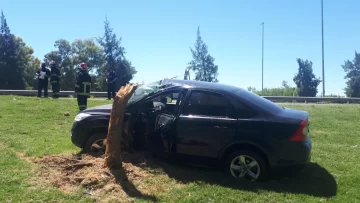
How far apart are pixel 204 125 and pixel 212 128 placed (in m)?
0.14

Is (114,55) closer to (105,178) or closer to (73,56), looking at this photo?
(73,56)

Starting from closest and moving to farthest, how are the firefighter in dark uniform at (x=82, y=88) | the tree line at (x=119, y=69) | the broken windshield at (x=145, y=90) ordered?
the broken windshield at (x=145, y=90) → the firefighter in dark uniform at (x=82, y=88) → the tree line at (x=119, y=69)

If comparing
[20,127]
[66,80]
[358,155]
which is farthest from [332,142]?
[66,80]

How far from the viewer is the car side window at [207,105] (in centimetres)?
586

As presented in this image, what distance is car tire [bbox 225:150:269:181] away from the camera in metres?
5.60

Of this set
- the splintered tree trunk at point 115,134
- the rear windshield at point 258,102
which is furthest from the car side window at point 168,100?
the rear windshield at point 258,102

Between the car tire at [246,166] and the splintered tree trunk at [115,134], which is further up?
the splintered tree trunk at [115,134]

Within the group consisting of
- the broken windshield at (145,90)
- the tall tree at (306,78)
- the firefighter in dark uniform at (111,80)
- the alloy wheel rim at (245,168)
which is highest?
the tall tree at (306,78)

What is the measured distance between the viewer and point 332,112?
50.0ft

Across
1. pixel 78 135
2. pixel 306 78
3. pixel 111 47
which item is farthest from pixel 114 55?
pixel 78 135

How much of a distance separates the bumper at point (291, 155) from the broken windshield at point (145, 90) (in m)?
2.39

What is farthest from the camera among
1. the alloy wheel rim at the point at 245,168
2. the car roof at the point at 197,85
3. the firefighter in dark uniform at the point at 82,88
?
the firefighter in dark uniform at the point at 82,88

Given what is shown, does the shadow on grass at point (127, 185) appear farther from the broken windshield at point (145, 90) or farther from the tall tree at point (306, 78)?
the tall tree at point (306, 78)

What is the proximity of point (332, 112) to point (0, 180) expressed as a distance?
530 inches
